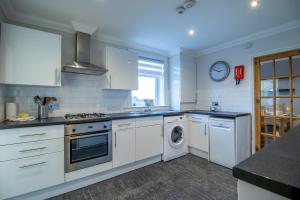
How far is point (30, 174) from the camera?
1787 mm

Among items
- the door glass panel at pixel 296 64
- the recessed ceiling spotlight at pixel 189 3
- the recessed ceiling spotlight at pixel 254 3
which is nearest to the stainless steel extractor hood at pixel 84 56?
the recessed ceiling spotlight at pixel 189 3

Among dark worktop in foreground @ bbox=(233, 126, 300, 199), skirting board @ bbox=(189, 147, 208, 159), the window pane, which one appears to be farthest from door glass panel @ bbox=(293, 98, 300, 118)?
the window pane

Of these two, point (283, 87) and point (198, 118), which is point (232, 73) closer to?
point (283, 87)

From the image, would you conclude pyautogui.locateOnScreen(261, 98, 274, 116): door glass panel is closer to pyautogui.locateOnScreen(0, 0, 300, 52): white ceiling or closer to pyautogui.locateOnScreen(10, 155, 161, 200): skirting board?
pyautogui.locateOnScreen(0, 0, 300, 52): white ceiling

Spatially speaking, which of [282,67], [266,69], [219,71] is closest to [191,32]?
[219,71]

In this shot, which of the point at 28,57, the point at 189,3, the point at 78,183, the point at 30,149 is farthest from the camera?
the point at 78,183

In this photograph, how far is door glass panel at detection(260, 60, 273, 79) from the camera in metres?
2.79

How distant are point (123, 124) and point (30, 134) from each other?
1197 mm

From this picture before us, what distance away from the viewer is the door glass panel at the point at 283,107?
260 centimetres

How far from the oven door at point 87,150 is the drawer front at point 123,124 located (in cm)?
15

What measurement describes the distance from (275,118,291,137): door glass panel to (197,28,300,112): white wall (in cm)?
47

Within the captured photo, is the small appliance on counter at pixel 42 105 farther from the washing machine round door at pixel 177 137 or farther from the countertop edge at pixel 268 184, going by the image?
the countertop edge at pixel 268 184

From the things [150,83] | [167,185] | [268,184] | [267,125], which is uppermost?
[150,83]

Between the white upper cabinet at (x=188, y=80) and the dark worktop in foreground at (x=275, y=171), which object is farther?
the white upper cabinet at (x=188, y=80)
